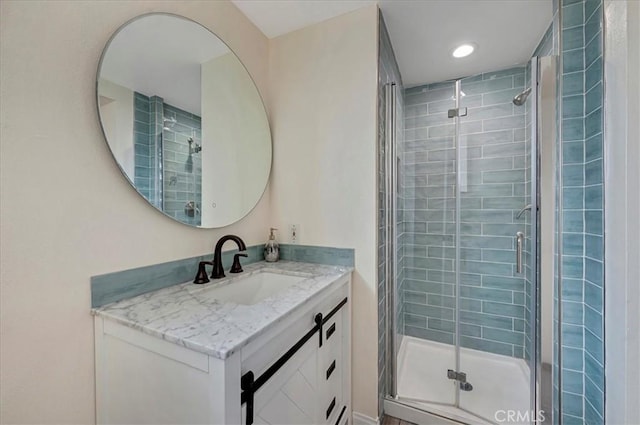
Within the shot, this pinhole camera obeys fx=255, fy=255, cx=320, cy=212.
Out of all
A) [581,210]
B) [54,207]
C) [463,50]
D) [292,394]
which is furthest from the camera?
[463,50]

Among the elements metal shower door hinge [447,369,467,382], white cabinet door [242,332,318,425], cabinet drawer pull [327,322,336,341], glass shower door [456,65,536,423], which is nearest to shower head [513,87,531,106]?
glass shower door [456,65,536,423]

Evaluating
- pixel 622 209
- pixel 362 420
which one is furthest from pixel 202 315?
pixel 622 209

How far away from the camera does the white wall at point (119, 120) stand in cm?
89

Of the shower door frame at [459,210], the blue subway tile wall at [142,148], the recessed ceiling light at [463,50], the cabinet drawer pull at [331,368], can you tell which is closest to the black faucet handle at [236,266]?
the blue subway tile wall at [142,148]

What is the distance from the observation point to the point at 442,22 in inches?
60.9

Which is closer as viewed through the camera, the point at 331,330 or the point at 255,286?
the point at 331,330

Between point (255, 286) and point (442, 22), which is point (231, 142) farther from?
point (442, 22)

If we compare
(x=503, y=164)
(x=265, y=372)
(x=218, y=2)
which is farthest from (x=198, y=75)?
(x=503, y=164)

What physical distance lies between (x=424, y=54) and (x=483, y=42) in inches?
14.6

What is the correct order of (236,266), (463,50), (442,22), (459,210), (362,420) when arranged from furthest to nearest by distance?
(459,210) < (463,50) < (442,22) < (362,420) < (236,266)

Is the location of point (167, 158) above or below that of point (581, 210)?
above

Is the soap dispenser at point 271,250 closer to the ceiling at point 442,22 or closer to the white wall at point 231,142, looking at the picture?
the white wall at point 231,142

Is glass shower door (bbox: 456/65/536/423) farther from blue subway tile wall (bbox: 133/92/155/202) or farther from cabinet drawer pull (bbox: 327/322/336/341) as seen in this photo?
blue subway tile wall (bbox: 133/92/155/202)

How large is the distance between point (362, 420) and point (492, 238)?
1555 millimetres
